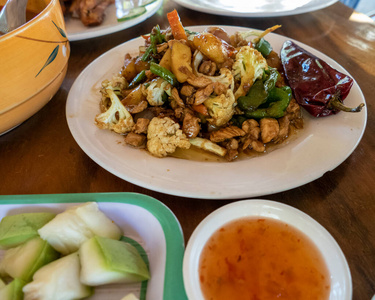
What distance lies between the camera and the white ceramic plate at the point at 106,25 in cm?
218

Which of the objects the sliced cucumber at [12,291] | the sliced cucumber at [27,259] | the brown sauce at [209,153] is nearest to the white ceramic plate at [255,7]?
the brown sauce at [209,153]

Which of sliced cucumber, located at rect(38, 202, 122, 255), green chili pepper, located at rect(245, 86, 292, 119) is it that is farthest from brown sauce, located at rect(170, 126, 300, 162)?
sliced cucumber, located at rect(38, 202, 122, 255)

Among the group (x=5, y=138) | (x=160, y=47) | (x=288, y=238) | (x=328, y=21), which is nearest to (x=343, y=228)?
(x=288, y=238)

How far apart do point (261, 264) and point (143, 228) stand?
0.42m

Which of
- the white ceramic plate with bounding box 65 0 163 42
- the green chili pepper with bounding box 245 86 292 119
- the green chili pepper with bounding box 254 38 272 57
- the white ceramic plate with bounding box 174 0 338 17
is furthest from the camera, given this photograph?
the white ceramic plate with bounding box 174 0 338 17

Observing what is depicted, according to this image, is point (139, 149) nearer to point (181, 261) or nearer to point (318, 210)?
point (181, 261)

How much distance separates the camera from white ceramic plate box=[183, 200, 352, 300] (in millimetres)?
850

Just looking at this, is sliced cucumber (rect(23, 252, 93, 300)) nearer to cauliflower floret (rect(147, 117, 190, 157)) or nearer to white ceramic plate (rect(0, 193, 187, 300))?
white ceramic plate (rect(0, 193, 187, 300))

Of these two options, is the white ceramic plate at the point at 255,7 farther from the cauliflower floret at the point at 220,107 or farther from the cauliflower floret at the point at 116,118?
the cauliflower floret at the point at 116,118

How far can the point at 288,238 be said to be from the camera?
97cm

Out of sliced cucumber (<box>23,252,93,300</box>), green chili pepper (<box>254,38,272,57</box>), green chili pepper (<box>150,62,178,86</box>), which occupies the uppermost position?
green chili pepper (<box>254,38,272,57</box>)

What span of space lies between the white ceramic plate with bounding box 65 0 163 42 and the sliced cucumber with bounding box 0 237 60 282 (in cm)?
162

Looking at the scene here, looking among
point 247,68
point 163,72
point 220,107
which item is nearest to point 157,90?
point 163,72

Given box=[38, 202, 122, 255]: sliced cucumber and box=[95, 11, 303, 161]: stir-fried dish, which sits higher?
box=[95, 11, 303, 161]: stir-fried dish
